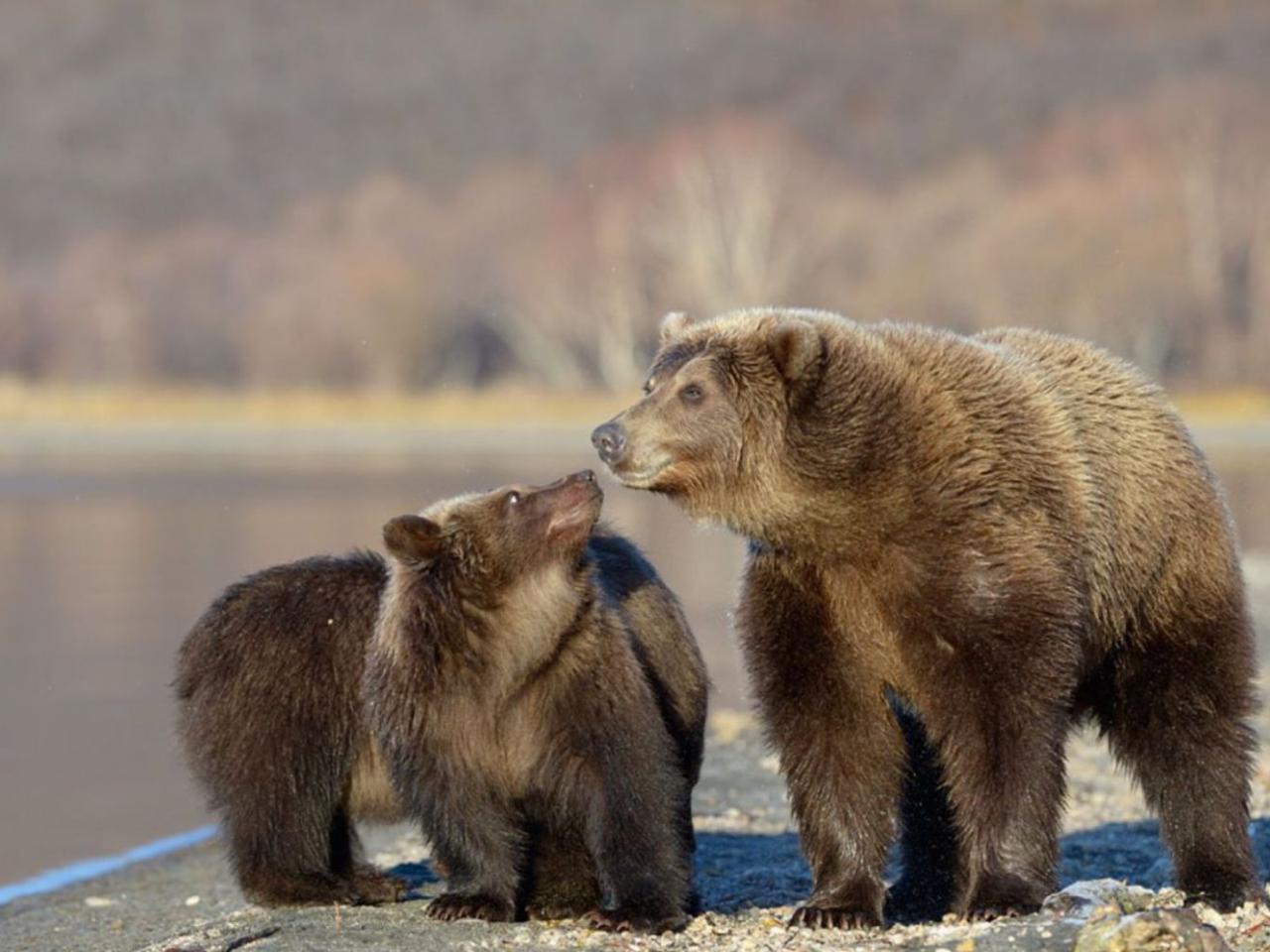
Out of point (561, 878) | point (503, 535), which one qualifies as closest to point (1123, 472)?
point (503, 535)

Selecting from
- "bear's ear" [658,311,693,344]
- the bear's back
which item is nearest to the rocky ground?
the bear's back

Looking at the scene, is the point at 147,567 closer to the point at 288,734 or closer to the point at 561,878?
the point at 288,734

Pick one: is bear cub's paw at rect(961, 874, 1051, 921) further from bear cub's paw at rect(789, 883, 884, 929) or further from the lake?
the lake

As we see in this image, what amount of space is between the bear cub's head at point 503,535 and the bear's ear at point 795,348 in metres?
1.08

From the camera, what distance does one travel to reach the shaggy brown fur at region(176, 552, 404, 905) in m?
8.01

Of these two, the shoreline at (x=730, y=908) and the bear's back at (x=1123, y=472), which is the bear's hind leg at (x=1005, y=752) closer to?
the shoreline at (x=730, y=908)

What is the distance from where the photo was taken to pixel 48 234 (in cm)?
12369

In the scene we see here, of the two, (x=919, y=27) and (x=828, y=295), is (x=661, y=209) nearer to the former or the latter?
(x=828, y=295)

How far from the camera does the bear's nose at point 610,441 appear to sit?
22.7 feet

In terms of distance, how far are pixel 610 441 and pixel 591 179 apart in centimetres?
9673

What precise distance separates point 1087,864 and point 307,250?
8797 centimetres

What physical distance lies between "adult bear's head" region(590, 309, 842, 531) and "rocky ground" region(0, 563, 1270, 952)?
4.80 feet

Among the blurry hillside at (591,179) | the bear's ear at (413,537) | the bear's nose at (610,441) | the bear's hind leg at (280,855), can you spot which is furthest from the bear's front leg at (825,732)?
the blurry hillside at (591,179)

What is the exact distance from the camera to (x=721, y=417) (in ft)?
22.9
